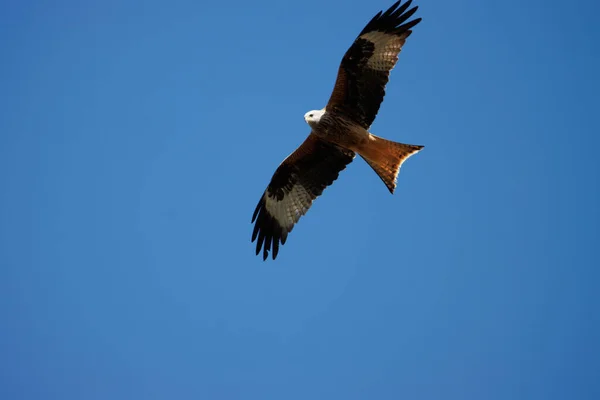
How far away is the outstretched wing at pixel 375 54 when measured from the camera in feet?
29.8

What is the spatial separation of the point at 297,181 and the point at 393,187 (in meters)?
1.38

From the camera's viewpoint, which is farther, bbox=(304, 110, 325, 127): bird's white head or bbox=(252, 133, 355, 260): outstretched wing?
bbox=(252, 133, 355, 260): outstretched wing

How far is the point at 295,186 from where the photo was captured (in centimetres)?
1011

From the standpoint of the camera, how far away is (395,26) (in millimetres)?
9148

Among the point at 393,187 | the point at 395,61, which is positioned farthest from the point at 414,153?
the point at 395,61

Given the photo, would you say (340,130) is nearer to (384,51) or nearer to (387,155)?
(387,155)

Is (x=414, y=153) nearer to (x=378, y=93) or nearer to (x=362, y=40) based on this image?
(x=378, y=93)

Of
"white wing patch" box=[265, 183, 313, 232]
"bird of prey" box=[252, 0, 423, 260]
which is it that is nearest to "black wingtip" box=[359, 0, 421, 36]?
"bird of prey" box=[252, 0, 423, 260]

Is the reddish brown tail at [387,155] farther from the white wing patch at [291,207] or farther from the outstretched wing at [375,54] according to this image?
the white wing patch at [291,207]

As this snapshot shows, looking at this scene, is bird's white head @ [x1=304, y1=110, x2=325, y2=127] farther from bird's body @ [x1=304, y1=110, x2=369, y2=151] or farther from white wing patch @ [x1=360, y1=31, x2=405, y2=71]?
white wing patch @ [x1=360, y1=31, x2=405, y2=71]

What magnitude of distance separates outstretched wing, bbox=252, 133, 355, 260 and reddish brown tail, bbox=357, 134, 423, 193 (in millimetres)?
422

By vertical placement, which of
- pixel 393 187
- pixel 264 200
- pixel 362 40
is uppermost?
pixel 362 40

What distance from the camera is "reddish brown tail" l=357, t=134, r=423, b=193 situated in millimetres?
9273

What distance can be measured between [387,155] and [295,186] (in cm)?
139
